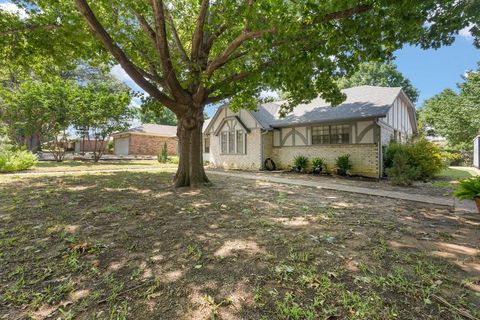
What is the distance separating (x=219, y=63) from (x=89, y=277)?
6.49 meters

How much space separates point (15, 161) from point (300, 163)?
14998 mm

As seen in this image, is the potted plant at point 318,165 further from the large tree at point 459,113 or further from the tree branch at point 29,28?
the large tree at point 459,113

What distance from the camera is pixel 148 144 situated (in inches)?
1233

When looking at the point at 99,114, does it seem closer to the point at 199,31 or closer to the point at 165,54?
the point at 165,54

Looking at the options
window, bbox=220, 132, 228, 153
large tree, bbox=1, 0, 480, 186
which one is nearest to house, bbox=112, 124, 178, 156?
window, bbox=220, 132, 228, 153

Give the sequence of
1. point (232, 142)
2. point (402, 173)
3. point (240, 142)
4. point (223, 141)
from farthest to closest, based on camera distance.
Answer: point (223, 141)
point (232, 142)
point (240, 142)
point (402, 173)

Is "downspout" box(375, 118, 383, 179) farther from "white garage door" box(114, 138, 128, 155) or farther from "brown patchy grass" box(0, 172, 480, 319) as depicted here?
"white garage door" box(114, 138, 128, 155)

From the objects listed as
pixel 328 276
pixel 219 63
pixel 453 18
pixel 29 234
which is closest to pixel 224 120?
pixel 219 63

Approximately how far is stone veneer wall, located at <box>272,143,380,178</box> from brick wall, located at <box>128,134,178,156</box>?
779 inches

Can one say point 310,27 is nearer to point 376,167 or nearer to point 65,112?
point 376,167

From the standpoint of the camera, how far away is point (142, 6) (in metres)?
7.20

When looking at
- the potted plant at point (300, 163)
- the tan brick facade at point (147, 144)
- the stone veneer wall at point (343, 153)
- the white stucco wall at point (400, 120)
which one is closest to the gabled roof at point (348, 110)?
the white stucco wall at point (400, 120)

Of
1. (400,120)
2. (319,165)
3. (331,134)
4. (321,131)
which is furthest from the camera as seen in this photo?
(400,120)

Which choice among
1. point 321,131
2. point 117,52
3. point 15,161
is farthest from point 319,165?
point 15,161
